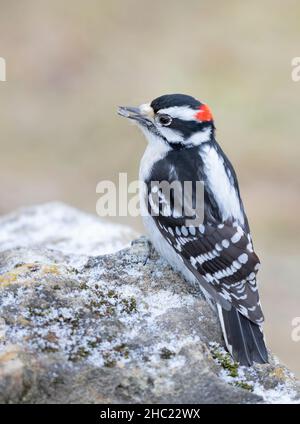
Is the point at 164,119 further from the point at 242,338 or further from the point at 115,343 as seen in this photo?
the point at 115,343

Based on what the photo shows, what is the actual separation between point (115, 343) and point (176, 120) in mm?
1762

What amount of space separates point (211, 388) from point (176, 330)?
39 cm

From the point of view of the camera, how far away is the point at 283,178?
11320 millimetres

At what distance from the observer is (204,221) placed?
166 inches

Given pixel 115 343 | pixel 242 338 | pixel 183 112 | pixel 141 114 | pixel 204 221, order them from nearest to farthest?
1. pixel 115 343
2. pixel 242 338
3. pixel 204 221
4. pixel 183 112
5. pixel 141 114

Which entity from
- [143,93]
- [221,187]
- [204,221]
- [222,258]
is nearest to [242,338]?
[222,258]

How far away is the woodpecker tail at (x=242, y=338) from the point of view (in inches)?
139

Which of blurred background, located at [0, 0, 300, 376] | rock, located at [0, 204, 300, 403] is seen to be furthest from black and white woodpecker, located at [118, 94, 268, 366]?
blurred background, located at [0, 0, 300, 376]

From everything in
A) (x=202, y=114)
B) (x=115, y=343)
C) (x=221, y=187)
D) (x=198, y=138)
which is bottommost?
(x=115, y=343)

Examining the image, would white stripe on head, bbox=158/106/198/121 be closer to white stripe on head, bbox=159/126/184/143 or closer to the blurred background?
white stripe on head, bbox=159/126/184/143

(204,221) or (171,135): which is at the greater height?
(171,135)

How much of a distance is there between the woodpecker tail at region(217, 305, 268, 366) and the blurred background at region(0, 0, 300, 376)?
4.91 metres
